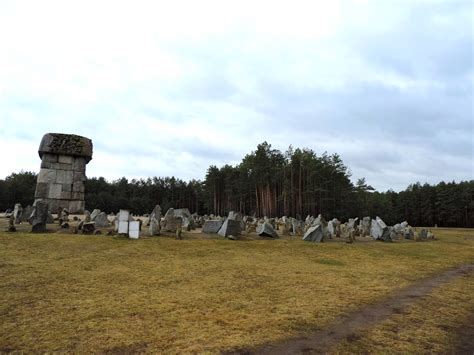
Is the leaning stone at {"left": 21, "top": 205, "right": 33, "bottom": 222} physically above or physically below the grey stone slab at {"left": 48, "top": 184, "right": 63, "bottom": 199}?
below

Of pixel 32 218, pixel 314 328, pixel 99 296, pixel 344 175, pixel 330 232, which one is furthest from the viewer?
pixel 344 175

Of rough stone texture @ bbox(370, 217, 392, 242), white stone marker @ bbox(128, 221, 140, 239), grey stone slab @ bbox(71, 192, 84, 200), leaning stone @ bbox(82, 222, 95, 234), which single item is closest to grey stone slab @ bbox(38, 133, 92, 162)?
grey stone slab @ bbox(71, 192, 84, 200)

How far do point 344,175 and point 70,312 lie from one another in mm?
46566

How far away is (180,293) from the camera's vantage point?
217 inches

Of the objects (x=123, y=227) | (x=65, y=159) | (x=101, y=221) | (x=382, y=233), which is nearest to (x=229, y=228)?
(x=123, y=227)

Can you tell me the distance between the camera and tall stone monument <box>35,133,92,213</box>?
1493 cm

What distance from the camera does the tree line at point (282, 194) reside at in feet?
144

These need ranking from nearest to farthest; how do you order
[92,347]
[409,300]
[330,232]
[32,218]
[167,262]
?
[92,347], [409,300], [167,262], [32,218], [330,232]

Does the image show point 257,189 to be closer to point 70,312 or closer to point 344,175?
point 344,175

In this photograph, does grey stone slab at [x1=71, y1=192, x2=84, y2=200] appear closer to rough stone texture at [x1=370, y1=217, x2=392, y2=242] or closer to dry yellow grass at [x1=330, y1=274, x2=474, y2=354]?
rough stone texture at [x1=370, y1=217, x2=392, y2=242]

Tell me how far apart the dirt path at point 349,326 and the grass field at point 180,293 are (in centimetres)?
13

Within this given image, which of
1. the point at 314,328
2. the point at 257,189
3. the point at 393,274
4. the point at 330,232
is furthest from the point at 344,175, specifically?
the point at 314,328

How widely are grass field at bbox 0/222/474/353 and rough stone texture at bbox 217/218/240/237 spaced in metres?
1.84

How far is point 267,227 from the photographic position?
43.0 ft
